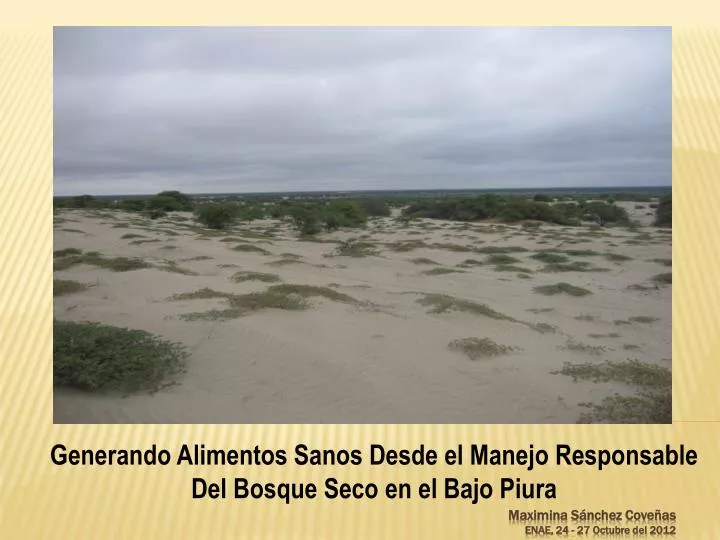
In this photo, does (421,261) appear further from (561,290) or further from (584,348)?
(584,348)

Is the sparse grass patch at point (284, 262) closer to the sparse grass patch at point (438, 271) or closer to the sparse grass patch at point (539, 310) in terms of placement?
the sparse grass patch at point (438, 271)

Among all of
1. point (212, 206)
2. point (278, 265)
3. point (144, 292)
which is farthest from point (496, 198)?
point (144, 292)

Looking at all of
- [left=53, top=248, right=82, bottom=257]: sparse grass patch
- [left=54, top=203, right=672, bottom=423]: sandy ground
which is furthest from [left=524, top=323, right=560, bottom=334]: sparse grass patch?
[left=53, top=248, right=82, bottom=257]: sparse grass patch

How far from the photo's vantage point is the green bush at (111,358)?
6270mm

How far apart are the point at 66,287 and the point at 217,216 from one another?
17.9 metres

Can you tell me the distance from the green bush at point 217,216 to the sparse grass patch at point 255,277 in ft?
51.9

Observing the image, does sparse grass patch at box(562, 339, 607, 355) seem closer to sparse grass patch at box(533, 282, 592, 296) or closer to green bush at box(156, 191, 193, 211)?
sparse grass patch at box(533, 282, 592, 296)

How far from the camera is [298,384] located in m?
6.91

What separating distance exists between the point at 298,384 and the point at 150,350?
2.17 metres

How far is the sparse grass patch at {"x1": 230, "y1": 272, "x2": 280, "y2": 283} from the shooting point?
12619 millimetres

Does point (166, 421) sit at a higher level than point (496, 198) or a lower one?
lower

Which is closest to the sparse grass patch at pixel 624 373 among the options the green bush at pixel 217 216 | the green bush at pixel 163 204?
the green bush at pixel 217 216

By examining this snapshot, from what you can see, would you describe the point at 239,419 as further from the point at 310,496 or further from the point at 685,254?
the point at 685,254

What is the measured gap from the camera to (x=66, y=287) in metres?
10.8
